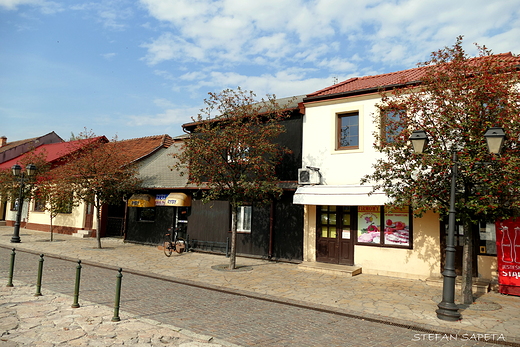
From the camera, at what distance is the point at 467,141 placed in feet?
27.7

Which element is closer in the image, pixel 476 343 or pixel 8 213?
pixel 476 343

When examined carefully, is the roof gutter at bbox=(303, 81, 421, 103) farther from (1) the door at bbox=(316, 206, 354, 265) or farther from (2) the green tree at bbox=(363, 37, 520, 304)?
(1) the door at bbox=(316, 206, 354, 265)

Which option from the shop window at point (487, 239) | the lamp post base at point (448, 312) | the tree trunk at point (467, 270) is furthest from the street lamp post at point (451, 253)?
the shop window at point (487, 239)

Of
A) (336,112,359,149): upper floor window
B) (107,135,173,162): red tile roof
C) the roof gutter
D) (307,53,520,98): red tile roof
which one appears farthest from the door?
(107,135,173,162): red tile roof

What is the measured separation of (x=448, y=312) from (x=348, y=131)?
297 inches

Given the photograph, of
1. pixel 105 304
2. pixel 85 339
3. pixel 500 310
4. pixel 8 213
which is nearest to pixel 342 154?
pixel 500 310

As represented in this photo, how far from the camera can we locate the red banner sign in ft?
31.2

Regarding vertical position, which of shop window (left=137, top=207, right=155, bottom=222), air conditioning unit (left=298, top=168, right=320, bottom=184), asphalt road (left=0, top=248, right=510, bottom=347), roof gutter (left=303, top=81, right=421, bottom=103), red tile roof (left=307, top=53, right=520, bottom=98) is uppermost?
red tile roof (left=307, top=53, right=520, bottom=98)

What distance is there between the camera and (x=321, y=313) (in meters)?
7.84

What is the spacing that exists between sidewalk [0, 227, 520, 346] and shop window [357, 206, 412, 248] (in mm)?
1205

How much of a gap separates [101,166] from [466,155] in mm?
14533

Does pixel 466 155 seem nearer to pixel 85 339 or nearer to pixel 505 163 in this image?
pixel 505 163

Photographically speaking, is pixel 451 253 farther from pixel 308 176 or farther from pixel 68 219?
pixel 68 219

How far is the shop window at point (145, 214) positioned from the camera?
1930 centimetres
